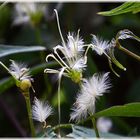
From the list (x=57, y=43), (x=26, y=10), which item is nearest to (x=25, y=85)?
(x=26, y=10)

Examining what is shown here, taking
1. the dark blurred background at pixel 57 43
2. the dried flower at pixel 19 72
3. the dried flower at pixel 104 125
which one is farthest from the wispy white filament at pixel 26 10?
the dried flower at pixel 19 72

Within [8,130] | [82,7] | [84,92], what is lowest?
[8,130]

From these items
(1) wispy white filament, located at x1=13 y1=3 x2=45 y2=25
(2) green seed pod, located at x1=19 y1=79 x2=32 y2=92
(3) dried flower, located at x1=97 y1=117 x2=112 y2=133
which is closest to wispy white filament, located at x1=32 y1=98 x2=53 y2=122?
(2) green seed pod, located at x1=19 y1=79 x2=32 y2=92

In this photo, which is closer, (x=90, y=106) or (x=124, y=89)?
(x=90, y=106)

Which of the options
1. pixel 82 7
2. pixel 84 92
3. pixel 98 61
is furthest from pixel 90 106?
pixel 82 7

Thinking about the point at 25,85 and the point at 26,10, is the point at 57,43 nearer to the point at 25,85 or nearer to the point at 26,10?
the point at 26,10

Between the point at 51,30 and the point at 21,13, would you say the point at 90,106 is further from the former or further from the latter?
the point at 51,30

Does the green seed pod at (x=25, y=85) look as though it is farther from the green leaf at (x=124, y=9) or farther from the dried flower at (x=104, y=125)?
the dried flower at (x=104, y=125)

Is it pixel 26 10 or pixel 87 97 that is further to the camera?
pixel 26 10
